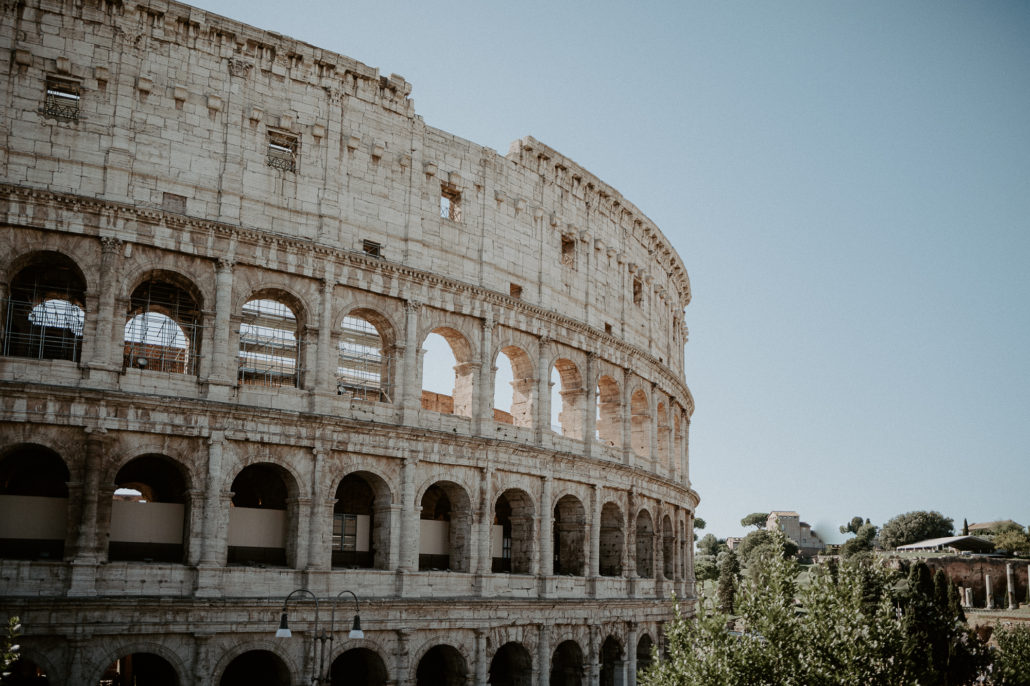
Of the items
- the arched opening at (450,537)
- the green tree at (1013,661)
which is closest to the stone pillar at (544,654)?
the arched opening at (450,537)

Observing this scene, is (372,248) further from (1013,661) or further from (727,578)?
(727,578)

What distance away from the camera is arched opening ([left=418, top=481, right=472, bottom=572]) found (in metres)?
27.9

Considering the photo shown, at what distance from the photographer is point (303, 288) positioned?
25.7 metres

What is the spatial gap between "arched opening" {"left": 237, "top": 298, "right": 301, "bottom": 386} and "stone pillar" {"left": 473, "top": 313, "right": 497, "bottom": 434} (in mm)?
5633

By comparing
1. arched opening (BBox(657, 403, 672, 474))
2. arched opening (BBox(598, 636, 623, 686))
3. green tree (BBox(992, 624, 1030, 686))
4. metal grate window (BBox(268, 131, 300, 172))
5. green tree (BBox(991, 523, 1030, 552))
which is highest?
metal grate window (BBox(268, 131, 300, 172))

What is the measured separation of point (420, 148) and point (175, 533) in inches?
519

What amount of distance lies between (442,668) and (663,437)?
616 inches

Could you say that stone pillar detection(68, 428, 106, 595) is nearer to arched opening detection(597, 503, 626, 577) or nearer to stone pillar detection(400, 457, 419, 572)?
stone pillar detection(400, 457, 419, 572)

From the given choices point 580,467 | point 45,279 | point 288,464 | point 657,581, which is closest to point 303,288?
point 288,464

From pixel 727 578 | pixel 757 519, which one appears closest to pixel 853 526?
pixel 757 519

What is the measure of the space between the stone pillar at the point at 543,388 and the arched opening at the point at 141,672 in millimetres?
13002

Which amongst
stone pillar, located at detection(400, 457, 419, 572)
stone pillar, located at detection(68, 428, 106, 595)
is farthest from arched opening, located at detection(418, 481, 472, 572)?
stone pillar, located at detection(68, 428, 106, 595)

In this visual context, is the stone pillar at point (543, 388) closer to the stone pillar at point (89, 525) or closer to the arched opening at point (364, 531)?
the arched opening at point (364, 531)

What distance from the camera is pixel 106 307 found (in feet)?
74.7
